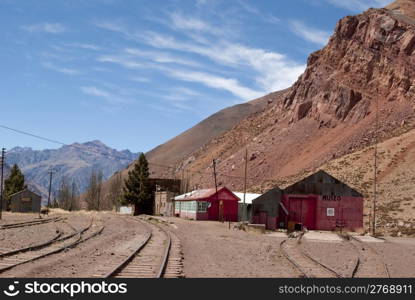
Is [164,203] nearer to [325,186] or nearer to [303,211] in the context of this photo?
[303,211]

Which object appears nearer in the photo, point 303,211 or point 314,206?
point 314,206

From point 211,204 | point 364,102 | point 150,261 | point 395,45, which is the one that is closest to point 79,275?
point 150,261

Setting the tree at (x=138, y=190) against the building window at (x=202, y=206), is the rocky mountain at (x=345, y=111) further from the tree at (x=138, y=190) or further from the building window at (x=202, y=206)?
the building window at (x=202, y=206)

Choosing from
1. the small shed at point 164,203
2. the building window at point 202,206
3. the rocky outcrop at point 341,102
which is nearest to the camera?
the building window at point 202,206

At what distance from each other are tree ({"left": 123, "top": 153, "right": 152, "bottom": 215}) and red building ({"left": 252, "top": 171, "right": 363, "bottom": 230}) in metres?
47.4

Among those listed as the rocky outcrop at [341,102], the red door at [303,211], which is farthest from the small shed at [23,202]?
the red door at [303,211]

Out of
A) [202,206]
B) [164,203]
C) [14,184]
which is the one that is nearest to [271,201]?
[202,206]

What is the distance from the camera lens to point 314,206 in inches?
1977

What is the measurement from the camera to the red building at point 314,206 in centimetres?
4938

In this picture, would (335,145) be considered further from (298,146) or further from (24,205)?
(24,205)

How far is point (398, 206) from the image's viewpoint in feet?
197

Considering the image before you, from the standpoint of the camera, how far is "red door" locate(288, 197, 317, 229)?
1975 inches

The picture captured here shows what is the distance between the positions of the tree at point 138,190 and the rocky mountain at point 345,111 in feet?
65.6

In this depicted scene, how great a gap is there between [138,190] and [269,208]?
48837 mm
